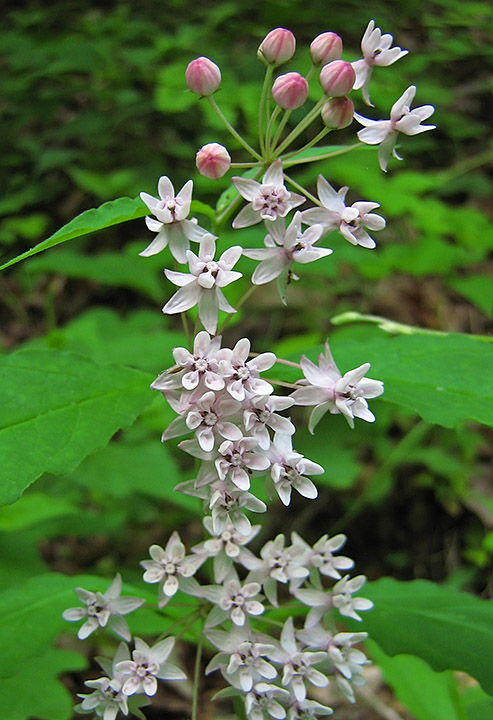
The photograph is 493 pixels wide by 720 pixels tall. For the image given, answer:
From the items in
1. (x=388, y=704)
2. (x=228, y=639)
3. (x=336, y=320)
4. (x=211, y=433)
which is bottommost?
(x=388, y=704)

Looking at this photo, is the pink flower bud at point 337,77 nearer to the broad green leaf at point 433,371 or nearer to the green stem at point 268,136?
the green stem at point 268,136

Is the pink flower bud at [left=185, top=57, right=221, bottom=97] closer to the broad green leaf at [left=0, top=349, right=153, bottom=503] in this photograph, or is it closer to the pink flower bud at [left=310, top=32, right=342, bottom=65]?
the pink flower bud at [left=310, top=32, right=342, bottom=65]

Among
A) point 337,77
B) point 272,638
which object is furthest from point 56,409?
point 337,77

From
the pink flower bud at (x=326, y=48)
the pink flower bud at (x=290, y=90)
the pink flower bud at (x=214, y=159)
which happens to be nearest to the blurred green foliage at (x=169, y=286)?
the pink flower bud at (x=214, y=159)

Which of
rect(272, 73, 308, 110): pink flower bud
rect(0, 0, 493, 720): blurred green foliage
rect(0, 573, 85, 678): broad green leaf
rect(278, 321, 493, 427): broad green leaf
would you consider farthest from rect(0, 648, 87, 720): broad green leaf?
rect(272, 73, 308, 110): pink flower bud

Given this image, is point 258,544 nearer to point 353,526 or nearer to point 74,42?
point 353,526

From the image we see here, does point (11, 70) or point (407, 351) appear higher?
point (407, 351)

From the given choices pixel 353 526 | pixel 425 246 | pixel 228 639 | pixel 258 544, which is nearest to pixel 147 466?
pixel 258 544
